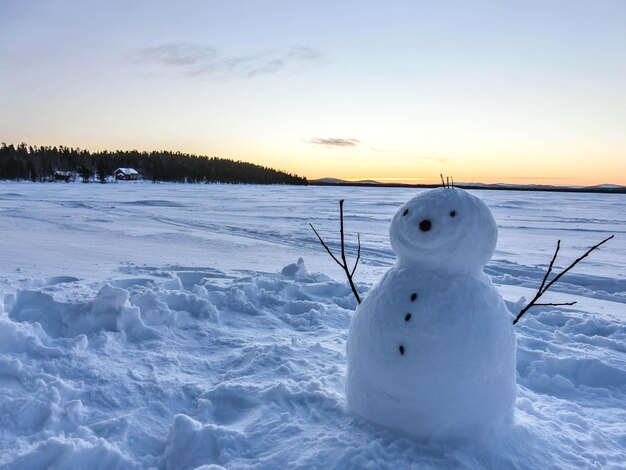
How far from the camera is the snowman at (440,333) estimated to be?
200 centimetres

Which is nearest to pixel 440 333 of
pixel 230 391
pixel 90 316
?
pixel 230 391

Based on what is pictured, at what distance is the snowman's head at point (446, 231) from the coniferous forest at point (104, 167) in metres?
65.8

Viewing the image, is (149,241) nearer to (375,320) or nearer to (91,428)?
(91,428)

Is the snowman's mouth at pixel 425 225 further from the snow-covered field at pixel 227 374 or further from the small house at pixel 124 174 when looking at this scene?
the small house at pixel 124 174

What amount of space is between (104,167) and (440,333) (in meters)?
70.2

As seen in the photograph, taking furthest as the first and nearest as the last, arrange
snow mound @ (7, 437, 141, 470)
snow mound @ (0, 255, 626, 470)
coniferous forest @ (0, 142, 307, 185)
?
1. coniferous forest @ (0, 142, 307, 185)
2. snow mound @ (0, 255, 626, 470)
3. snow mound @ (7, 437, 141, 470)

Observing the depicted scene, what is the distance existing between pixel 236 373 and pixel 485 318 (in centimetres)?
176

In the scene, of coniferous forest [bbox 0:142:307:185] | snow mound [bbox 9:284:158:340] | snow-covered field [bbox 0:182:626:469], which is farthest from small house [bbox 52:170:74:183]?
snow mound [bbox 9:284:158:340]

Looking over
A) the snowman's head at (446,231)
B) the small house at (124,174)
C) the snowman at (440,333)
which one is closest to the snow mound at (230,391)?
the snowman at (440,333)

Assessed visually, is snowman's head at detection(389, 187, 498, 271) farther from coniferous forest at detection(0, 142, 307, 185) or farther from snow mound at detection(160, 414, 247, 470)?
coniferous forest at detection(0, 142, 307, 185)

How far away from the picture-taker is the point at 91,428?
2293 mm

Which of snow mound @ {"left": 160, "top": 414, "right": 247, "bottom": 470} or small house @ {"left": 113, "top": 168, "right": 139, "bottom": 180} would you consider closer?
snow mound @ {"left": 160, "top": 414, "right": 247, "bottom": 470}

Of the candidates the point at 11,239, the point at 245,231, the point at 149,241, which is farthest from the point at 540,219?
the point at 11,239

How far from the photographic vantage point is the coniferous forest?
64.5 m
